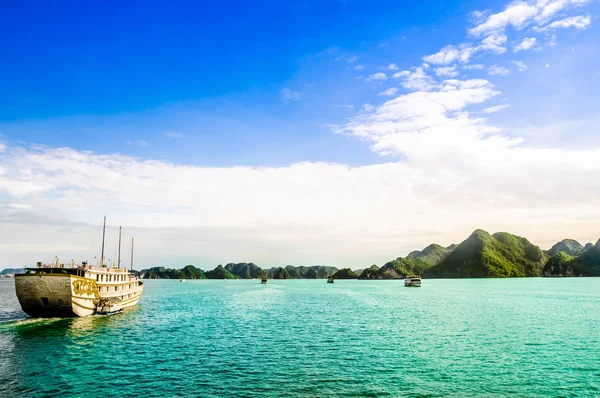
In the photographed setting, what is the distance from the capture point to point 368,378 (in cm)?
3338

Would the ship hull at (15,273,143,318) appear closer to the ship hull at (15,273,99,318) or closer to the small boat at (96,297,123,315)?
the ship hull at (15,273,99,318)

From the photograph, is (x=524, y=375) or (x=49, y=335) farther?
(x=49, y=335)

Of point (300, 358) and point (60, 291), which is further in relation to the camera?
point (60, 291)

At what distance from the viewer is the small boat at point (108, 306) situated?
238ft

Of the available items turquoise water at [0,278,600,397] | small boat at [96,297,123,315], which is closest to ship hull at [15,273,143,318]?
turquoise water at [0,278,600,397]

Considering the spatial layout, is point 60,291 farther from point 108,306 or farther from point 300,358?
point 300,358

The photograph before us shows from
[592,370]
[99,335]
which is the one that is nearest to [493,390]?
[592,370]

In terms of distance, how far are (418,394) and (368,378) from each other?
17.4 feet

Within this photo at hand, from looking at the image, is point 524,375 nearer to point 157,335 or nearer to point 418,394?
point 418,394

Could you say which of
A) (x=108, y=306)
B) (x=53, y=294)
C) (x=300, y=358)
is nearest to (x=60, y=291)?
Result: (x=53, y=294)

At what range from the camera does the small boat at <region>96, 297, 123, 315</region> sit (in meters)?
72.7

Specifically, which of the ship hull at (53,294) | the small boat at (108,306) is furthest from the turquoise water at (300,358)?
the small boat at (108,306)

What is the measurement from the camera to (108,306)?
2948 inches

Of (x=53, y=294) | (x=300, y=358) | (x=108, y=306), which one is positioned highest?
(x=53, y=294)
